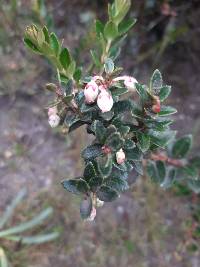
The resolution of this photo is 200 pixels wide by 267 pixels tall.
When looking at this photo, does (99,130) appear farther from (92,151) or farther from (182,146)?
(182,146)

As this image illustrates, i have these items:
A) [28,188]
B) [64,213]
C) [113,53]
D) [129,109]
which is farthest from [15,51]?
[129,109]

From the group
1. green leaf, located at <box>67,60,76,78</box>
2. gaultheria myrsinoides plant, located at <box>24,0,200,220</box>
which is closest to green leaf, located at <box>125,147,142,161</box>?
gaultheria myrsinoides plant, located at <box>24,0,200,220</box>

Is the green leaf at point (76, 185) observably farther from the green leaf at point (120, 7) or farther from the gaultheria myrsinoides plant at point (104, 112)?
the green leaf at point (120, 7)

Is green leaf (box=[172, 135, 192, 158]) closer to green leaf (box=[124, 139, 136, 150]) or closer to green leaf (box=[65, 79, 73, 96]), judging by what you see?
green leaf (box=[124, 139, 136, 150])

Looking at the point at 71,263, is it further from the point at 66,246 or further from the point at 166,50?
the point at 166,50

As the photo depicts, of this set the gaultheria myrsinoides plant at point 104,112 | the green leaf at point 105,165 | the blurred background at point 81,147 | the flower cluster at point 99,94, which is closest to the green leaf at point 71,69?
the gaultheria myrsinoides plant at point 104,112
